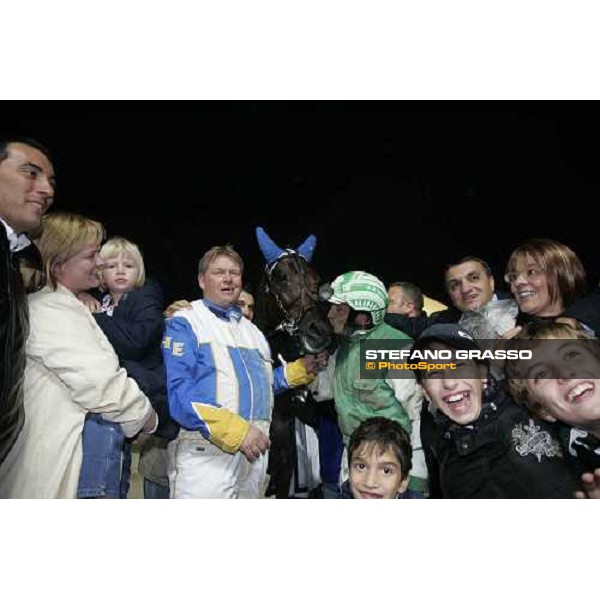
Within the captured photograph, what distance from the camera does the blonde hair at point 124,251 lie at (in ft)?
8.37

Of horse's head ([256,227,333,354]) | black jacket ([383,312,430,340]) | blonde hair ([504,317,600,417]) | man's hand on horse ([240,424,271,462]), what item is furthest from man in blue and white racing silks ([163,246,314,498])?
blonde hair ([504,317,600,417])

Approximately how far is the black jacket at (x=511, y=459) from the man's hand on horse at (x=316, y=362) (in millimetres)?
525

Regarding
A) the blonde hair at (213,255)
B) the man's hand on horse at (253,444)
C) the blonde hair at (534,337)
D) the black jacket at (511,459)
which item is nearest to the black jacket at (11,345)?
the blonde hair at (213,255)

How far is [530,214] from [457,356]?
551 mm

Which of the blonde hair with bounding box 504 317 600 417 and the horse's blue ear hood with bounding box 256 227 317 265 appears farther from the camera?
the horse's blue ear hood with bounding box 256 227 317 265

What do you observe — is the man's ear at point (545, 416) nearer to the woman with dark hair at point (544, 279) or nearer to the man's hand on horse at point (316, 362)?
the woman with dark hair at point (544, 279)

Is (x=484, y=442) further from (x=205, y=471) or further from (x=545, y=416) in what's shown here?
(x=205, y=471)

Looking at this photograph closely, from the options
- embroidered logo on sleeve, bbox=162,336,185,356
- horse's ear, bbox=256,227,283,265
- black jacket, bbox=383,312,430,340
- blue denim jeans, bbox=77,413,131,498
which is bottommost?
blue denim jeans, bbox=77,413,131,498

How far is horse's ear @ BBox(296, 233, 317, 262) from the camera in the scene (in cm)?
263

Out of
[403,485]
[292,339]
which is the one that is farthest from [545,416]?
[292,339]

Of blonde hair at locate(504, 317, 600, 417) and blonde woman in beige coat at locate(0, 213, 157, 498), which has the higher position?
blonde hair at locate(504, 317, 600, 417)

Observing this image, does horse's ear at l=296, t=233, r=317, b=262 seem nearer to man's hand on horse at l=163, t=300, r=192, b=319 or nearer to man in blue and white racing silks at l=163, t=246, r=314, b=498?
man in blue and white racing silks at l=163, t=246, r=314, b=498

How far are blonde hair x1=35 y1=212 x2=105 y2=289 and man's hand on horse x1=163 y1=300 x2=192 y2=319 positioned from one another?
0.32m

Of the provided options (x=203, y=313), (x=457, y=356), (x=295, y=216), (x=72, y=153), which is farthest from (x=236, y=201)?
(x=457, y=356)
